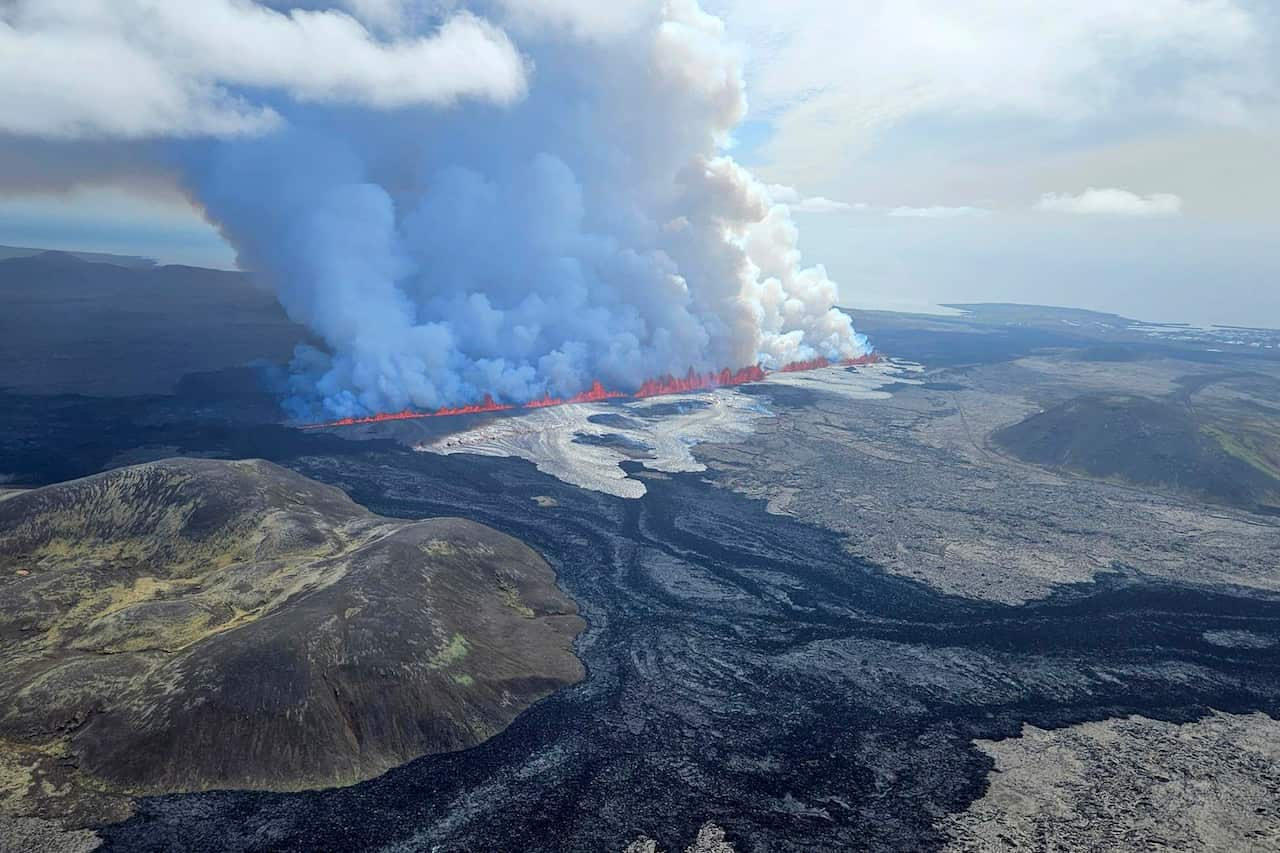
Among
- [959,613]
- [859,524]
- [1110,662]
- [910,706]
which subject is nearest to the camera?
[910,706]

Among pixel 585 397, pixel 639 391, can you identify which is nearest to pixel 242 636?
pixel 585 397

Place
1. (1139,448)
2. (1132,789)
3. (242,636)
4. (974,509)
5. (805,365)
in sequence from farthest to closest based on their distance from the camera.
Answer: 1. (805,365)
2. (1139,448)
3. (974,509)
4. (242,636)
5. (1132,789)

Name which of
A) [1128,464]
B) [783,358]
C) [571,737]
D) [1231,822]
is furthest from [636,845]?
[783,358]

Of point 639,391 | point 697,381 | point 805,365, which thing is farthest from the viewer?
point 805,365

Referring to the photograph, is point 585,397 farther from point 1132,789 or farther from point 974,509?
point 1132,789

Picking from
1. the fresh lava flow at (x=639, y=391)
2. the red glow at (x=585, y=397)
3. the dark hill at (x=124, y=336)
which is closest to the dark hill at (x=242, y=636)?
the fresh lava flow at (x=639, y=391)

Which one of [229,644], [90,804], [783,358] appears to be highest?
[783,358]

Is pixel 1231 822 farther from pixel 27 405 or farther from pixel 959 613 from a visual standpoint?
pixel 27 405
